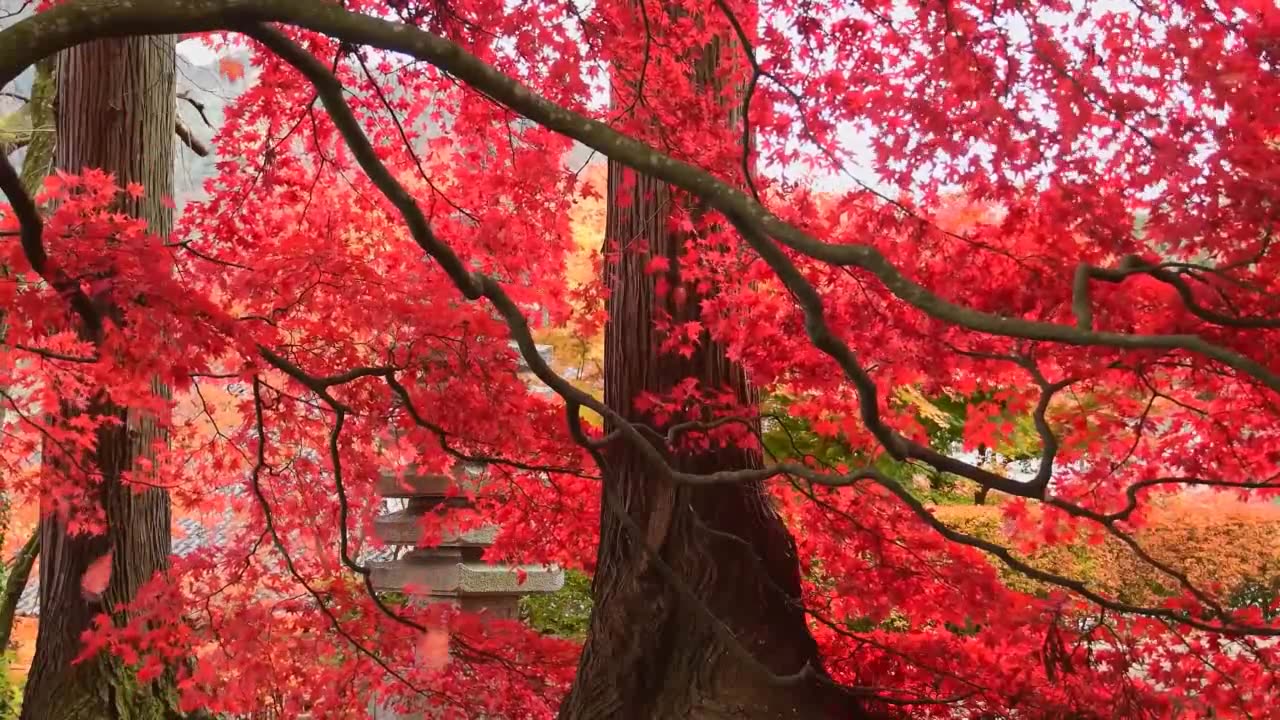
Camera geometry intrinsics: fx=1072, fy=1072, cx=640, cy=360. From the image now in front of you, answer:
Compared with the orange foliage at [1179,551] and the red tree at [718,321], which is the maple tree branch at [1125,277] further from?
the orange foliage at [1179,551]

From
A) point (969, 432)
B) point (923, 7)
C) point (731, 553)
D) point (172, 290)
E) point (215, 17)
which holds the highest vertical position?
point (923, 7)

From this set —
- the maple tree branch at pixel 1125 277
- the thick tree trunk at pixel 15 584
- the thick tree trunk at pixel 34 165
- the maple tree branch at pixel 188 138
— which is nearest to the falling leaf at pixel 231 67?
the maple tree branch at pixel 188 138

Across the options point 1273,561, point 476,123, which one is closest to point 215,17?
point 476,123

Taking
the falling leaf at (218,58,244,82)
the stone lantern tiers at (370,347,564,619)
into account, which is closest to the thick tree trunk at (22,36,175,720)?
the falling leaf at (218,58,244,82)

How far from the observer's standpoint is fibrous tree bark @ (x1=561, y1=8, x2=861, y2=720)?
14.0 ft

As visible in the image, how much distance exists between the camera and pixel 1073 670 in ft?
13.0

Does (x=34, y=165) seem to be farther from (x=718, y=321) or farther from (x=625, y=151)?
(x=625, y=151)

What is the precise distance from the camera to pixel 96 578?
17.2 ft

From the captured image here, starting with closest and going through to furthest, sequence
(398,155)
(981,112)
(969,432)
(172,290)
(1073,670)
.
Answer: (172,290) < (981,112) < (1073,670) < (969,432) < (398,155)

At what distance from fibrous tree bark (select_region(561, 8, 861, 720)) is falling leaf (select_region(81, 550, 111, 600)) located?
8.23ft

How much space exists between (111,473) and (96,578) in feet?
1.69

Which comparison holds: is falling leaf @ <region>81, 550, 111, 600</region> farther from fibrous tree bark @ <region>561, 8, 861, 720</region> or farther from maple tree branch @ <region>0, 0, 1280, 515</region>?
maple tree branch @ <region>0, 0, 1280, 515</region>

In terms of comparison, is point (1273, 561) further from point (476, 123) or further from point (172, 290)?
point (172, 290)

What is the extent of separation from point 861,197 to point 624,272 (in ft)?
4.16
